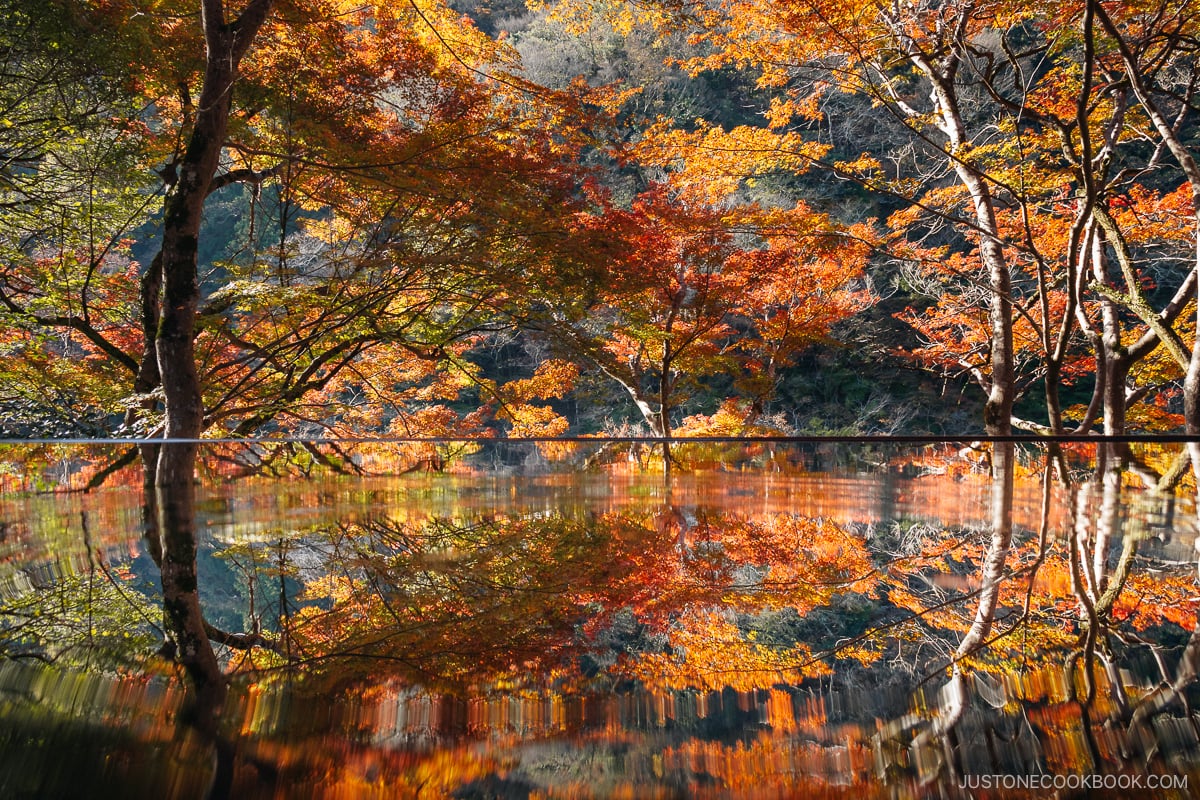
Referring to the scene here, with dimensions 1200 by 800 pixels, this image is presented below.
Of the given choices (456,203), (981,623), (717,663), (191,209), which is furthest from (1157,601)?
(456,203)

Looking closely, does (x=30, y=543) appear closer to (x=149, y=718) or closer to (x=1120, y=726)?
(x=149, y=718)

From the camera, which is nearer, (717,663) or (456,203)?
(717,663)

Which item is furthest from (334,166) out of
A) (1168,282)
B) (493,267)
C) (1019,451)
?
(1168,282)

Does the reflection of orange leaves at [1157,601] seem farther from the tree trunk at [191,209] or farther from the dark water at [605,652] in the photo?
the tree trunk at [191,209]

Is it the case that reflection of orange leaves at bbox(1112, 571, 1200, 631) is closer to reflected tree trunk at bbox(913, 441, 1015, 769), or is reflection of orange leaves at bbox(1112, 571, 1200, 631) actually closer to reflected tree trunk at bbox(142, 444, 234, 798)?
reflected tree trunk at bbox(913, 441, 1015, 769)

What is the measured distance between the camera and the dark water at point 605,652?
37 centimetres

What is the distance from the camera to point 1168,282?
24.2ft

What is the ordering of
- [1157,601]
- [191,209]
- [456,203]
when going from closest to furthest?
[1157,601], [191,209], [456,203]

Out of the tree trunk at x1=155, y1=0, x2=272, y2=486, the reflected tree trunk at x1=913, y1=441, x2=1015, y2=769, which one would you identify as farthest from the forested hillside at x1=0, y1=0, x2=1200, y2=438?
the reflected tree trunk at x1=913, y1=441, x2=1015, y2=769

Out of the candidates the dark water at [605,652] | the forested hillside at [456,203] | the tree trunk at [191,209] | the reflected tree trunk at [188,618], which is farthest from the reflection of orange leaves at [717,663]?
the forested hillside at [456,203]

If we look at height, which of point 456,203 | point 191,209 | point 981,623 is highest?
point 456,203

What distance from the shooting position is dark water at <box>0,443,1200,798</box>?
1.20 ft

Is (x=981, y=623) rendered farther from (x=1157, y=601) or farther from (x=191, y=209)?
(x=191, y=209)

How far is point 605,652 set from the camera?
54cm
